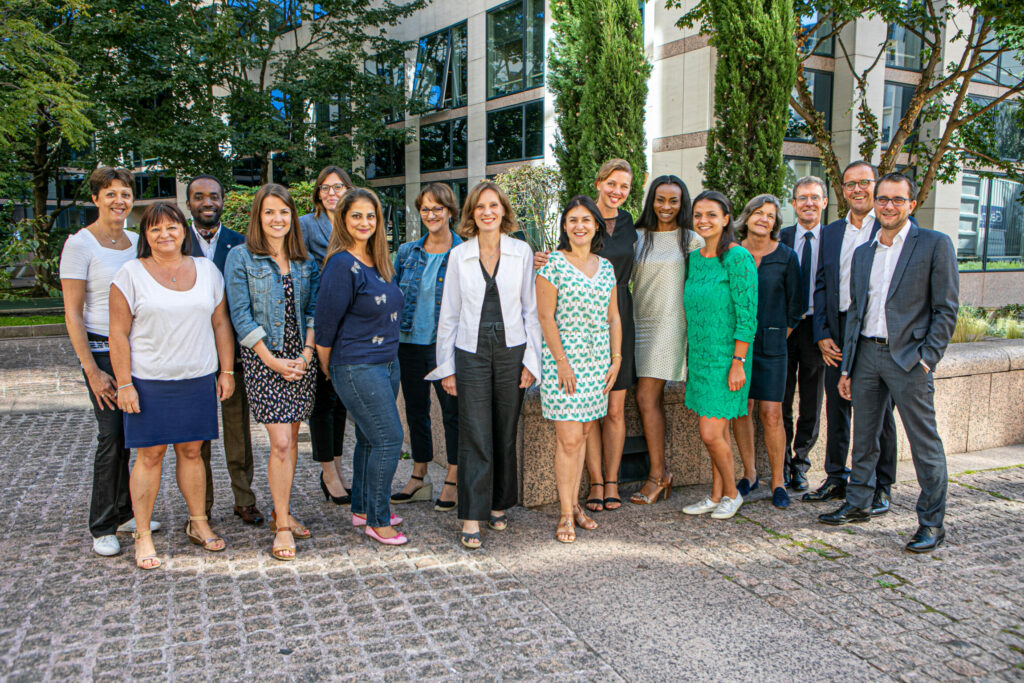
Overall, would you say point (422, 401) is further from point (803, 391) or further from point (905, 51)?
point (905, 51)

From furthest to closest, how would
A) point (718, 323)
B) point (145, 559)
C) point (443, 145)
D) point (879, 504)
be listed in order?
point (443, 145) → point (879, 504) → point (718, 323) → point (145, 559)

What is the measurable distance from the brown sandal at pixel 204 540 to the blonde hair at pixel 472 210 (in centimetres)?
230

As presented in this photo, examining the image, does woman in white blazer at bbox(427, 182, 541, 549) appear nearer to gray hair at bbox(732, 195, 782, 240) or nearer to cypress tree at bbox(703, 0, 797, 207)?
gray hair at bbox(732, 195, 782, 240)

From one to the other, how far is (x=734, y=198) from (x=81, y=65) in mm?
18338

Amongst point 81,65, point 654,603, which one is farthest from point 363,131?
point 654,603

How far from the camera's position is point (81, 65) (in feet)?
67.5

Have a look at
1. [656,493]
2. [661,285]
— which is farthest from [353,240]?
[656,493]

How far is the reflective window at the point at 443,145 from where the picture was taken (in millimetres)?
25766

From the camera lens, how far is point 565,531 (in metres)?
4.63

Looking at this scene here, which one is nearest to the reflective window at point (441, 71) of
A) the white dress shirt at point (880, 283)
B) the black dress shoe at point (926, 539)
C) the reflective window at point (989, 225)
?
the reflective window at point (989, 225)

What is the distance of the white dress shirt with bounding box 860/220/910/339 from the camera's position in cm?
462

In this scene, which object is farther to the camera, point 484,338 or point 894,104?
point 894,104

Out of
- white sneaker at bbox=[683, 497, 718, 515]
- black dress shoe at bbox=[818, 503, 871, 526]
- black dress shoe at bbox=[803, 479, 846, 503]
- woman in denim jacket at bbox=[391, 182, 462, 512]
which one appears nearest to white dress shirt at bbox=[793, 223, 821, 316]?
black dress shoe at bbox=[803, 479, 846, 503]

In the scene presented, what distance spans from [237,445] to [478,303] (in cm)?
183
